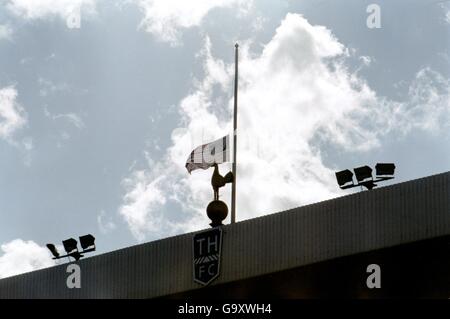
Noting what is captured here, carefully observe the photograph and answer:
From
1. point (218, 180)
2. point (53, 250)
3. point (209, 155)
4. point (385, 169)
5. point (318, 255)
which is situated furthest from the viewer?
point (53, 250)

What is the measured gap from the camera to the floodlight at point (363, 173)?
3938cm

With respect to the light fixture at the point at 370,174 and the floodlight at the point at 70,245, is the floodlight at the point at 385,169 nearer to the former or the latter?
the light fixture at the point at 370,174

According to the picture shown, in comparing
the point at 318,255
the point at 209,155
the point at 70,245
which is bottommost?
the point at 318,255

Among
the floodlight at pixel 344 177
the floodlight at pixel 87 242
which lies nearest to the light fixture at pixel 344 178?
the floodlight at pixel 344 177

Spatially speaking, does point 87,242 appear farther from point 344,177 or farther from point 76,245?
point 344,177

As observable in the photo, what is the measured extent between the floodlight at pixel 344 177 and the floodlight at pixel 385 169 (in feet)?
3.88

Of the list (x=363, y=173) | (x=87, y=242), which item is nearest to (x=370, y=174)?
(x=363, y=173)

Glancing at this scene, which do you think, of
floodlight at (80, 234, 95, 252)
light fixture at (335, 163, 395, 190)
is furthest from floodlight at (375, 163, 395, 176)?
floodlight at (80, 234, 95, 252)

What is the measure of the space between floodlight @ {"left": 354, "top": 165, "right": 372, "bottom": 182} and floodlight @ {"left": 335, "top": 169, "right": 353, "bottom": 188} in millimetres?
653

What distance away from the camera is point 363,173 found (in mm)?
39406

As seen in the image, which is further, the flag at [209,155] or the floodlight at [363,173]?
the flag at [209,155]

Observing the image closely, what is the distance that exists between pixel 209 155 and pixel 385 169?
995cm

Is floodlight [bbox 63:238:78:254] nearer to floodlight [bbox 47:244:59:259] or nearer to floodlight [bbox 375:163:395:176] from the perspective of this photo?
floodlight [bbox 47:244:59:259]
